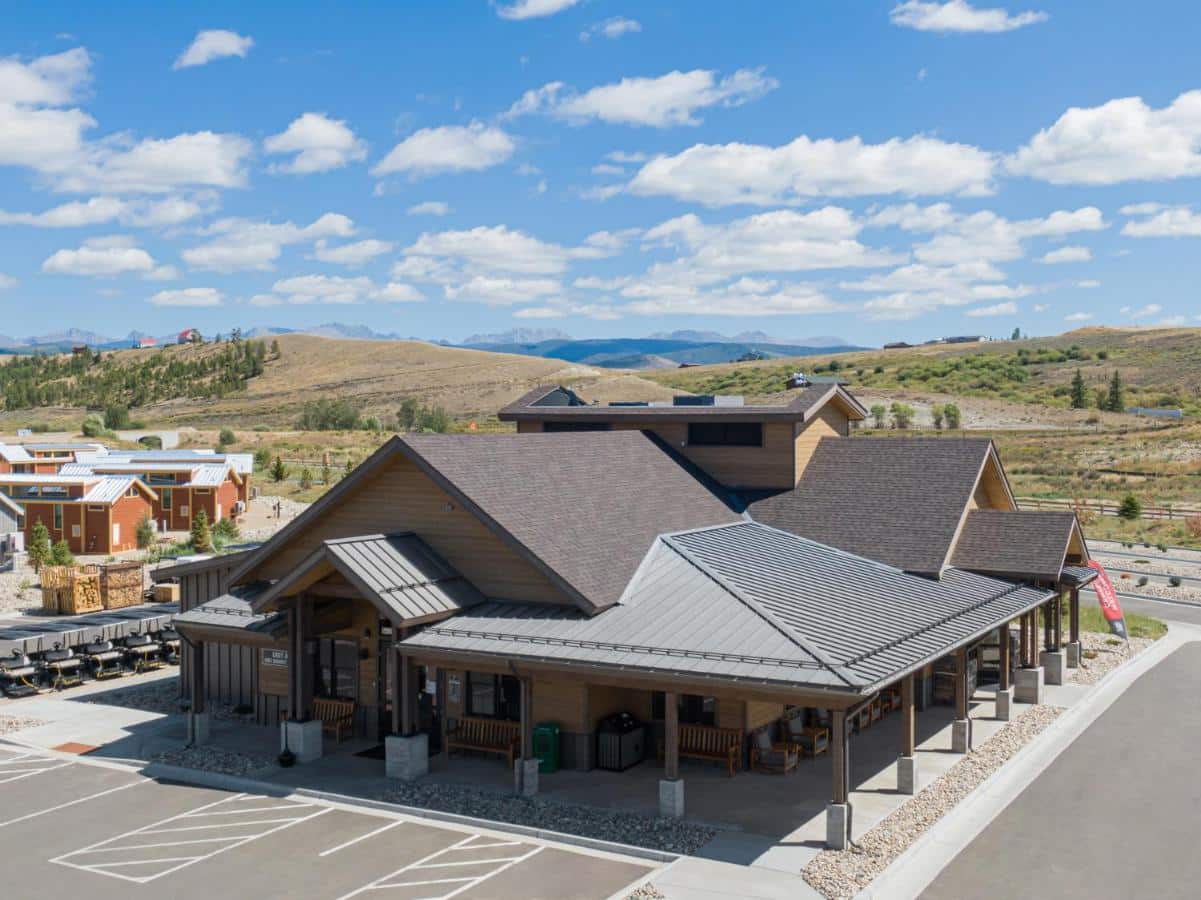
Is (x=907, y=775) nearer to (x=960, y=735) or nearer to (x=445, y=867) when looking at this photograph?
(x=960, y=735)

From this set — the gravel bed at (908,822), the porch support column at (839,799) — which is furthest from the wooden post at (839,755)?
the gravel bed at (908,822)

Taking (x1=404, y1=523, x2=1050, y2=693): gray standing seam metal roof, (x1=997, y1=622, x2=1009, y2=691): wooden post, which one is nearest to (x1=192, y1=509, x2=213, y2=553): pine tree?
(x1=404, y1=523, x2=1050, y2=693): gray standing seam metal roof

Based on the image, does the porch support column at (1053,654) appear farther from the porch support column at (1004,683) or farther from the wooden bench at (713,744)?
the wooden bench at (713,744)

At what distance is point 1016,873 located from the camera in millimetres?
16172

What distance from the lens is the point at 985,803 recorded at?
19406 millimetres

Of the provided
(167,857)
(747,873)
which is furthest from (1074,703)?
(167,857)

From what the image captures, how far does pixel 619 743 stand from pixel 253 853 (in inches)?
273

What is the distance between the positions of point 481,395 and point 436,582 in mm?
160386

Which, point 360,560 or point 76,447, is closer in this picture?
point 360,560

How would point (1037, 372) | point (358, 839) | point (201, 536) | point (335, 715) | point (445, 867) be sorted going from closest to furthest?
1. point (445, 867)
2. point (358, 839)
3. point (335, 715)
4. point (201, 536)
5. point (1037, 372)

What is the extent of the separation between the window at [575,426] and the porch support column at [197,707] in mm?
13794

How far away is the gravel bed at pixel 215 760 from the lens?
849 inches

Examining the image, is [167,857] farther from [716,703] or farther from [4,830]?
[716,703]

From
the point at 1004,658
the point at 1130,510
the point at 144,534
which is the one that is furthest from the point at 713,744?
the point at 1130,510
